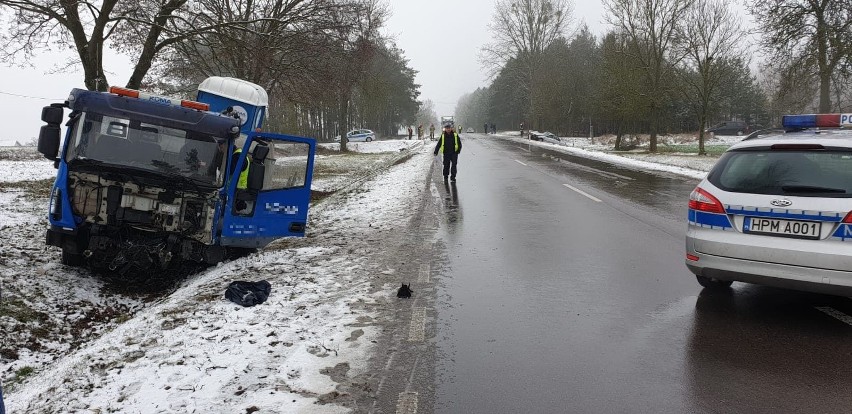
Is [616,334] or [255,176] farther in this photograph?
[255,176]

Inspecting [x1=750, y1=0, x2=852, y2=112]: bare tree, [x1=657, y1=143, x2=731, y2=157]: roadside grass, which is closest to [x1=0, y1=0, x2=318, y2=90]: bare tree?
[x1=750, y1=0, x2=852, y2=112]: bare tree

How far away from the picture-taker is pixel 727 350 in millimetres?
4281

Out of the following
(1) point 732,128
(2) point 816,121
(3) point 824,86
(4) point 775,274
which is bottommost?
(4) point 775,274

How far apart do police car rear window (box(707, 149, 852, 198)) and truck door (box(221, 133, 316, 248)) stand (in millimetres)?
5099

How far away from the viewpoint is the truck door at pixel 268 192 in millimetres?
7031

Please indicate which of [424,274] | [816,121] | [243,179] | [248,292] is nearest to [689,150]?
[816,121]

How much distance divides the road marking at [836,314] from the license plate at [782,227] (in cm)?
86

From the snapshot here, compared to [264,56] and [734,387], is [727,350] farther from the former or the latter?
[264,56]

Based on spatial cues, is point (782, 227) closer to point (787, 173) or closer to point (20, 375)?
point (787, 173)

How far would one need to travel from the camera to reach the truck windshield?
21.9ft

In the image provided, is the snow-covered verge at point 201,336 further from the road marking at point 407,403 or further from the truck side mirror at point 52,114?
the truck side mirror at point 52,114

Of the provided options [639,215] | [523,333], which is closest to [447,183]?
[639,215]

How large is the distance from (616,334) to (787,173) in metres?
2.10

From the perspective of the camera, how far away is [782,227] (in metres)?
4.73
